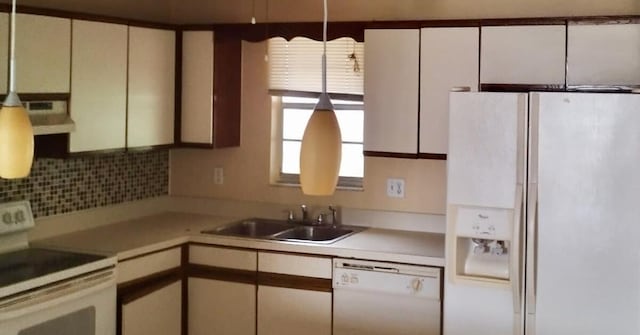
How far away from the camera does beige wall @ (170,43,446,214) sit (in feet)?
14.1

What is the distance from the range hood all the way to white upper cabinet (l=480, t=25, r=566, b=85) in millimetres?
1982

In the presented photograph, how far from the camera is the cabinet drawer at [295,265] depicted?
154 inches

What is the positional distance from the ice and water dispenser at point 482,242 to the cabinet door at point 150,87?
5.89 feet

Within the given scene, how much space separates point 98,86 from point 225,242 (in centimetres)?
102

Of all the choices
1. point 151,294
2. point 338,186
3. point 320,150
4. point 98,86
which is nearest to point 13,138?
point 320,150

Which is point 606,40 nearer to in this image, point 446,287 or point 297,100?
point 446,287

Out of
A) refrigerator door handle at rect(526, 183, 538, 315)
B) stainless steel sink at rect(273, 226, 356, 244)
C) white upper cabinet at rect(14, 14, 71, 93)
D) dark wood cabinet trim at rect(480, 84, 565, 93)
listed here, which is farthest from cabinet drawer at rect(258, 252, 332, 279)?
white upper cabinet at rect(14, 14, 71, 93)

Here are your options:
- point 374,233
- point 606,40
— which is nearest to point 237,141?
point 374,233

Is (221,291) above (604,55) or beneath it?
beneath

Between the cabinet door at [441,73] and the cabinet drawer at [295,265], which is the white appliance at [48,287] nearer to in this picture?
the cabinet drawer at [295,265]

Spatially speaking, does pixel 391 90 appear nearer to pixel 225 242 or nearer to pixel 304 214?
pixel 304 214

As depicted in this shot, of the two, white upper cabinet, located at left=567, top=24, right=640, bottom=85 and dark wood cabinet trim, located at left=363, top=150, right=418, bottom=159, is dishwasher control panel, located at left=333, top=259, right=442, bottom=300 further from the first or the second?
white upper cabinet, located at left=567, top=24, right=640, bottom=85

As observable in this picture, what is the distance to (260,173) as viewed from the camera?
470 cm

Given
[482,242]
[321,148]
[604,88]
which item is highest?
[604,88]
